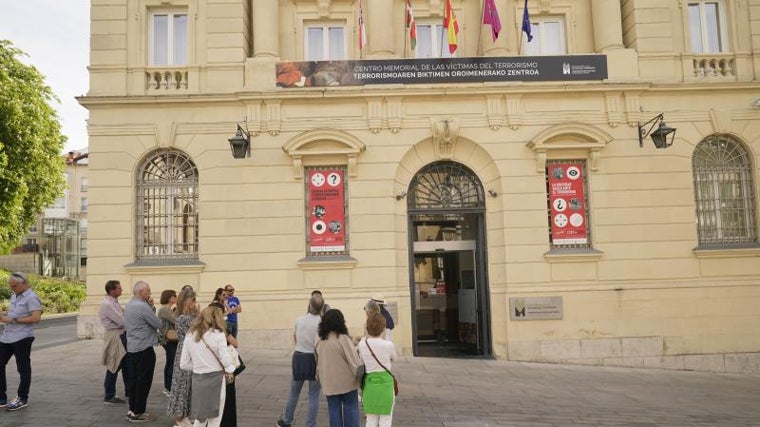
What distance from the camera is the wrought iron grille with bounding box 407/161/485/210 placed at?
15.3 m

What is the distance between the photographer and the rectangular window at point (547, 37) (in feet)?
52.2

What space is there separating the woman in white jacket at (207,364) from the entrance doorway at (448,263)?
343 inches

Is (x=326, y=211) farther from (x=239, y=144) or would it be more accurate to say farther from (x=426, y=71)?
(x=426, y=71)

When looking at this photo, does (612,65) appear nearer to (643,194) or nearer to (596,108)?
(596,108)

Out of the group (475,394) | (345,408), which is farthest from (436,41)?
(345,408)

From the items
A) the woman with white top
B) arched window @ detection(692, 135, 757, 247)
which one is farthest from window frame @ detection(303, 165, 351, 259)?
arched window @ detection(692, 135, 757, 247)

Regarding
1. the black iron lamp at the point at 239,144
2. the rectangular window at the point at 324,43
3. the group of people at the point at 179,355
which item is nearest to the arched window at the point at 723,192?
the rectangular window at the point at 324,43

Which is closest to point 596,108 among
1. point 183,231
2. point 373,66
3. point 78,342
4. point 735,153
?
point 735,153

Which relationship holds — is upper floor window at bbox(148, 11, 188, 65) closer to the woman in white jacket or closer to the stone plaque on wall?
the stone plaque on wall

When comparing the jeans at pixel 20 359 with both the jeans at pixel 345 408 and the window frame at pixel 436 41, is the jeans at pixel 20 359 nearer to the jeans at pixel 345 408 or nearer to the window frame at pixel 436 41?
the jeans at pixel 345 408

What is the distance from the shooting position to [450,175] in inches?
609

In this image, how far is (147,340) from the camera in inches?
316

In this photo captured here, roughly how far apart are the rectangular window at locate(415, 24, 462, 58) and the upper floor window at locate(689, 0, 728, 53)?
6198 mm

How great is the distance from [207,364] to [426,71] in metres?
10.4
